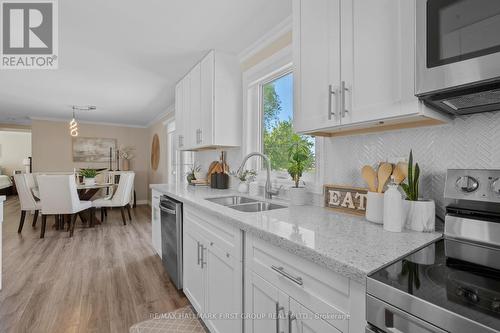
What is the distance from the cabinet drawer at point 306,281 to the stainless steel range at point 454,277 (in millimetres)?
110

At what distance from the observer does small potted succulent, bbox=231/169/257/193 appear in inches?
90.4

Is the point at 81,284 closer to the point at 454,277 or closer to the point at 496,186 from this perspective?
the point at 454,277

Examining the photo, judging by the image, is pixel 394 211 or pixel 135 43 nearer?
pixel 394 211

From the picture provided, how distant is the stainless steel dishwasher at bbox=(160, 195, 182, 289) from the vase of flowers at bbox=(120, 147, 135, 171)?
5.37m

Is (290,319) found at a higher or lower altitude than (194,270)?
higher

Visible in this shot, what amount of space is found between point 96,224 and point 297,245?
5027mm

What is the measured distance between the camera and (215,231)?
1510mm

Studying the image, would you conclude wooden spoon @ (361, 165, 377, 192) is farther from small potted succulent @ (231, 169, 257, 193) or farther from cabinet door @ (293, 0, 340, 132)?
small potted succulent @ (231, 169, 257, 193)

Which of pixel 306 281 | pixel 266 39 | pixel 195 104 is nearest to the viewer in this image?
pixel 306 281

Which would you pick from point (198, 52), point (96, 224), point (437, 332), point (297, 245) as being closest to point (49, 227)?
point (96, 224)

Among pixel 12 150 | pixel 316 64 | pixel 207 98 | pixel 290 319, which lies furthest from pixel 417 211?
pixel 12 150

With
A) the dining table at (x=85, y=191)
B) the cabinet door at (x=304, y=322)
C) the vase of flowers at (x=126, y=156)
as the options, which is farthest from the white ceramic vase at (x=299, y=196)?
the vase of flowers at (x=126, y=156)

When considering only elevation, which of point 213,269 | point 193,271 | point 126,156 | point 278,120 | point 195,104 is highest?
point 195,104

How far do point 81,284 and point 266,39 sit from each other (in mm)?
2878
